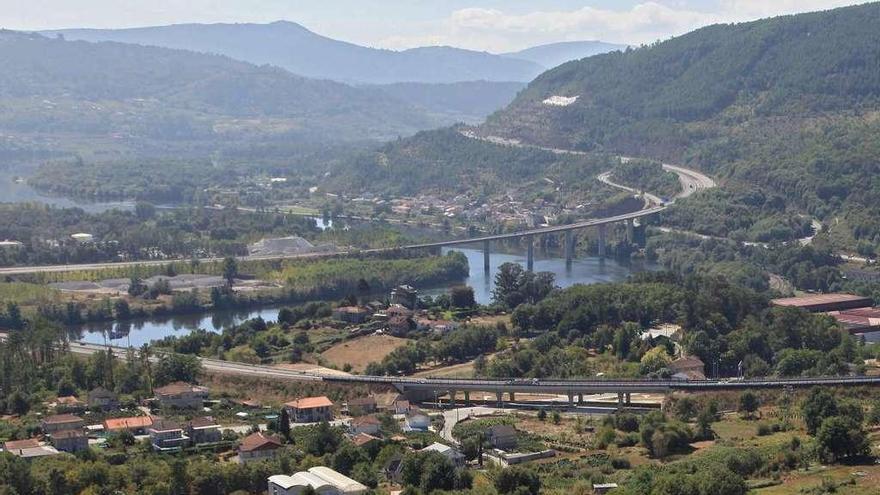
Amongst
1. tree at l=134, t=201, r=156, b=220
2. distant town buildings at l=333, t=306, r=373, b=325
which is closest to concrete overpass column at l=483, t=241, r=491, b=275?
distant town buildings at l=333, t=306, r=373, b=325

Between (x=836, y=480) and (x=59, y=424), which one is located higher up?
(x=59, y=424)

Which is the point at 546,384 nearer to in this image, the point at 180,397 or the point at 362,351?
the point at 180,397

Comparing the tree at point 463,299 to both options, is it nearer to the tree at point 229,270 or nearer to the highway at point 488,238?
Result: the tree at point 229,270

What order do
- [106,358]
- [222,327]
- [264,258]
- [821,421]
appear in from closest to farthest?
[821,421] < [106,358] < [222,327] < [264,258]

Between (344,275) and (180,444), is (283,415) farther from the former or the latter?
(344,275)

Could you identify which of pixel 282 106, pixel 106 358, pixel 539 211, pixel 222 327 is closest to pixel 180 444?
pixel 106 358

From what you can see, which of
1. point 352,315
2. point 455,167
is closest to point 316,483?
point 352,315
